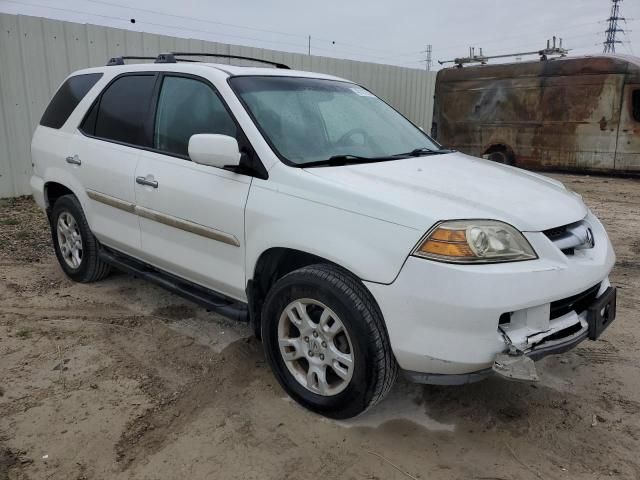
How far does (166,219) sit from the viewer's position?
347 cm

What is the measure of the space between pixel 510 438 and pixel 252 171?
75.8 inches

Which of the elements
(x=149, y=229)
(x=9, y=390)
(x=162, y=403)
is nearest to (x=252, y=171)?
(x=149, y=229)

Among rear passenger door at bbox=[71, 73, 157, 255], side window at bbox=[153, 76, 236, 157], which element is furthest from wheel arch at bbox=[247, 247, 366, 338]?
rear passenger door at bbox=[71, 73, 157, 255]

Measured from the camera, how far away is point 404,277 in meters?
2.36

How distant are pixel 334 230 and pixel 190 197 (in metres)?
1.11

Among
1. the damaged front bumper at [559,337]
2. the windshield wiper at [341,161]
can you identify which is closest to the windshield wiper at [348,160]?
the windshield wiper at [341,161]

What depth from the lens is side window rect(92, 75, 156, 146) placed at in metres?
3.80

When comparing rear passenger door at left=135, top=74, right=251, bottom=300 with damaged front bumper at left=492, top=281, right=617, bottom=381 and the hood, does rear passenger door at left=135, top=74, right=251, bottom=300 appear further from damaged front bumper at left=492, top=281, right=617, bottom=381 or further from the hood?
damaged front bumper at left=492, top=281, right=617, bottom=381

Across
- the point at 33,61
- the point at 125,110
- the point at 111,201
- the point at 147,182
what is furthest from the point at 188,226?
the point at 33,61

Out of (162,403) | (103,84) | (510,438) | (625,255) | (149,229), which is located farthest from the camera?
(625,255)

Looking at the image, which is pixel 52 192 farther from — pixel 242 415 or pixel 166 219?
pixel 242 415

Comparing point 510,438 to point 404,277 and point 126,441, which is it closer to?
point 404,277

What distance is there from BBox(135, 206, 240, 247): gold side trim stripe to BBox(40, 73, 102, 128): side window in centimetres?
141

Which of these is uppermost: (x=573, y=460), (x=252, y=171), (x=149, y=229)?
(x=252, y=171)
